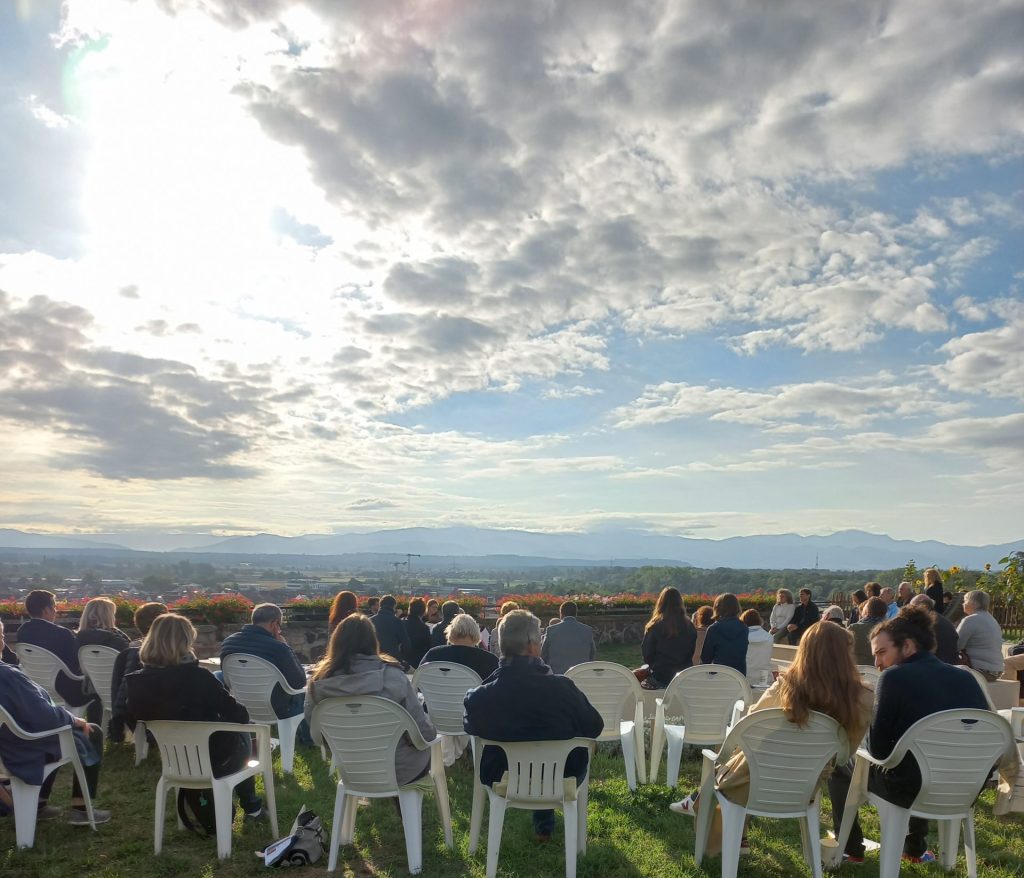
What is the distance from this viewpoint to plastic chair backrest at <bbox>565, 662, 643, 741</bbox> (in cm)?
557

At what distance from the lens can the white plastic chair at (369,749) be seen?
401cm

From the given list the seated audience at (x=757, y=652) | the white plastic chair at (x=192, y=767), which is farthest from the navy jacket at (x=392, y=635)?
the white plastic chair at (x=192, y=767)

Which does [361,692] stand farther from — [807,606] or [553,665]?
[807,606]

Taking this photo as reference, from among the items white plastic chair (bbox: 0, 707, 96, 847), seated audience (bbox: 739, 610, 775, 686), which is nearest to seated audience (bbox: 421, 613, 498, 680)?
white plastic chair (bbox: 0, 707, 96, 847)

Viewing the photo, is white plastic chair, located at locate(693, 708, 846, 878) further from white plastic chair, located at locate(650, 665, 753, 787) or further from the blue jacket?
the blue jacket

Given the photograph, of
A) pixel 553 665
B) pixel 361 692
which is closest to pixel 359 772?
pixel 361 692

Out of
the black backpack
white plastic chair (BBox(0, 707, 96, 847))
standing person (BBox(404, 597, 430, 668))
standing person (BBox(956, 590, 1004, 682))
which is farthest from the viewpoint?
standing person (BBox(404, 597, 430, 668))

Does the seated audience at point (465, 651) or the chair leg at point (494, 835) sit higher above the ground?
the seated audience at point (465, 651)

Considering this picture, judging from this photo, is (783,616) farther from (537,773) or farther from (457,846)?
(537,773)

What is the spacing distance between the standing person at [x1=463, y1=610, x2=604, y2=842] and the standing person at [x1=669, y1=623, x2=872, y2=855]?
0.80 meters

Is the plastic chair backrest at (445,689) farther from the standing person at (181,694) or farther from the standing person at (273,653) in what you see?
the standing person at (181,694)

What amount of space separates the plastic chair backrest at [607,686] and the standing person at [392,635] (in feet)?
9.74

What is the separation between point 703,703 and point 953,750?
83.1 inches

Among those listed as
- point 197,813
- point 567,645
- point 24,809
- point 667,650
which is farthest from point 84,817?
point 667,650
